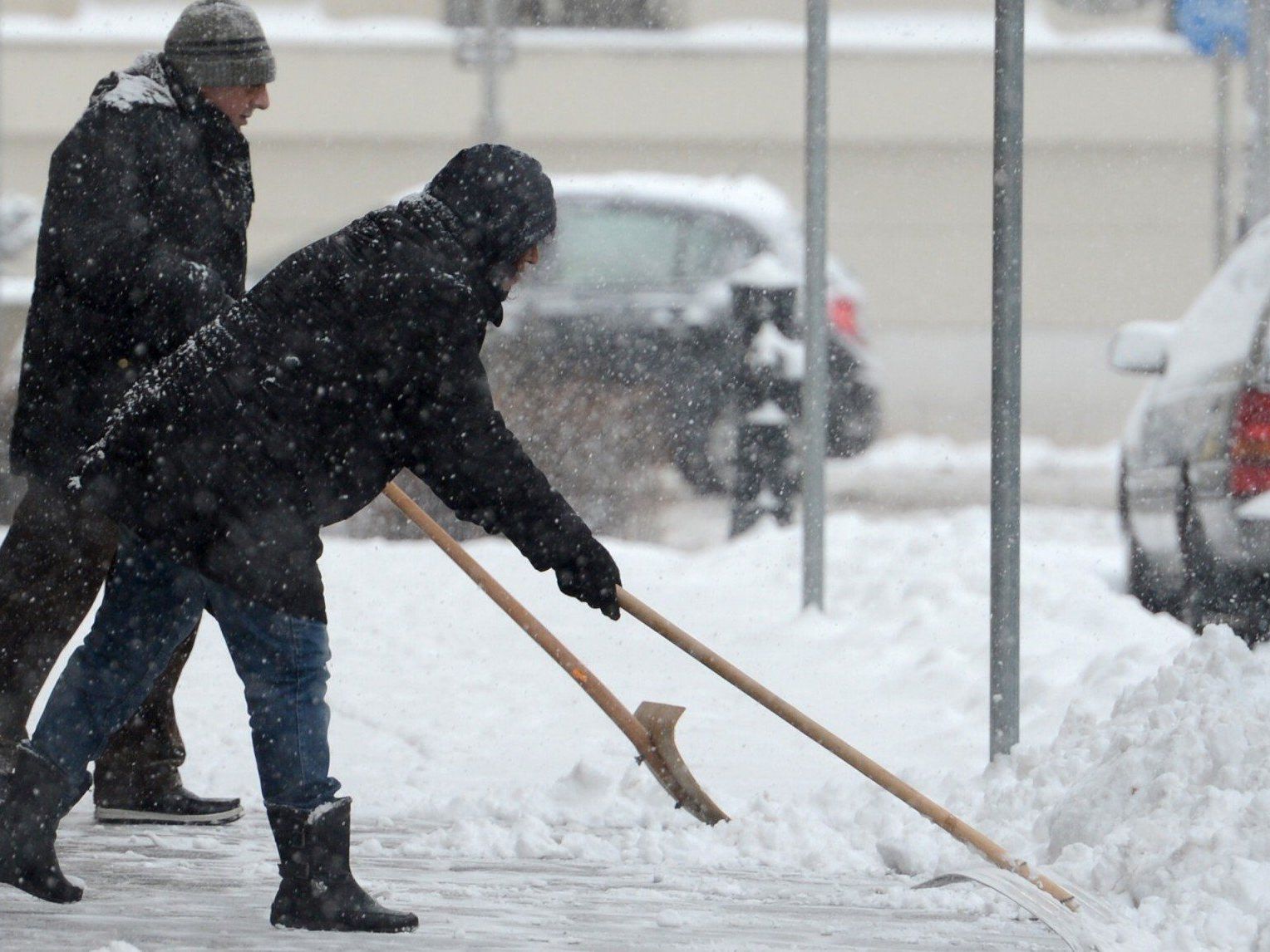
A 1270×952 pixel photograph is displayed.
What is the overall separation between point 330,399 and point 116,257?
829 millimetres

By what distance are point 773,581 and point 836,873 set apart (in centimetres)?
407

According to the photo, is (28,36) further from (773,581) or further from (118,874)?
(118,874)

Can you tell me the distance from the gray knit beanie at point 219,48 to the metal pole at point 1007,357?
1.59m

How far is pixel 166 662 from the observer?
3971mm

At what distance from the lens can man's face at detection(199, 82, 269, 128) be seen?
427 cm

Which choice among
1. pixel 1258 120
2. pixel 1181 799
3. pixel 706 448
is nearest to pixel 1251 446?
pixel 1181 799

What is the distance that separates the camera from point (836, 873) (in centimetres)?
413

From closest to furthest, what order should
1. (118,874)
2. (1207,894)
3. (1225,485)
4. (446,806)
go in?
(1207,894)
(118,874)
(446,806)
(1225,485)

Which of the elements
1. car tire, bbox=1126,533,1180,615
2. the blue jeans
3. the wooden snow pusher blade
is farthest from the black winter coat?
car tire, bbox=1126,533,1180,615

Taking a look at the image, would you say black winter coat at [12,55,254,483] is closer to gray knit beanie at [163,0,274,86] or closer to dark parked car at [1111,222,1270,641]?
gray knit beanie at [163,0,274,86]

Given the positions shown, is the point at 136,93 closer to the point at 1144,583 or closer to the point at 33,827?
the point at 33,827

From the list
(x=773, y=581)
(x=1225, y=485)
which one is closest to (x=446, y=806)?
(x=1225, y=485)

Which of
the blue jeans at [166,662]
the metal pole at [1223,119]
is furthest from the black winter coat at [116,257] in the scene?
the metal pole at [1223,119]

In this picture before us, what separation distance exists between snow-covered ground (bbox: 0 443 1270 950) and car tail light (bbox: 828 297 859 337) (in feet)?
14.8
